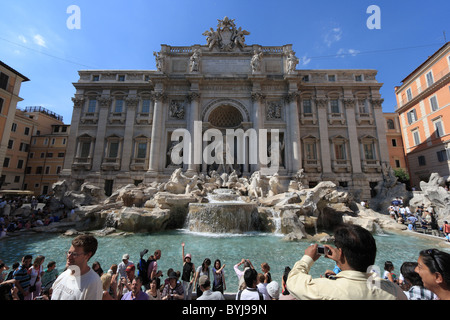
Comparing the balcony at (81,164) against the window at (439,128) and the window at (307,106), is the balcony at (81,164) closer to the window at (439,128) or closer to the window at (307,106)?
the window at (307,106)

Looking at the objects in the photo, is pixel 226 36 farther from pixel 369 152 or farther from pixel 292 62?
pixel 369 152

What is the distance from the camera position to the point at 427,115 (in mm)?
19625

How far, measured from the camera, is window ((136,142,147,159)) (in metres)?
20.8

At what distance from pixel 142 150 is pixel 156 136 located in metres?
2.51

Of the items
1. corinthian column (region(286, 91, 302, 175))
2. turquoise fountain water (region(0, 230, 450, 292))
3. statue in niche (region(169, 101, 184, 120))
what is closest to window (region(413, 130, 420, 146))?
corinthian column (region(286, 91, 302, 175))

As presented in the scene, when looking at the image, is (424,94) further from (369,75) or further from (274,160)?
(274,160)

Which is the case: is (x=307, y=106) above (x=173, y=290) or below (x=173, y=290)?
above

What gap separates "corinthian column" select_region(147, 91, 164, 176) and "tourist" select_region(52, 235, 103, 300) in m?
→ 17.8

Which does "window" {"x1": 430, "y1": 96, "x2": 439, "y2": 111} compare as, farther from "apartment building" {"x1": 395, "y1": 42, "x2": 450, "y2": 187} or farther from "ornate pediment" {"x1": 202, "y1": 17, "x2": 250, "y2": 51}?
"ornate pediment" {"x1": 202, "y1": 17, "x2": 250, "y2": 51}

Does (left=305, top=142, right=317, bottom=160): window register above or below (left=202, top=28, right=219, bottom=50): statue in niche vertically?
below

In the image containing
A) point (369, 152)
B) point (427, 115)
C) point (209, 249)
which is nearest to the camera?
point (209, 249)

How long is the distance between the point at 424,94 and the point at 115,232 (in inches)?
1112

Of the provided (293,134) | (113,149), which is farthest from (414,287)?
(113,149)
